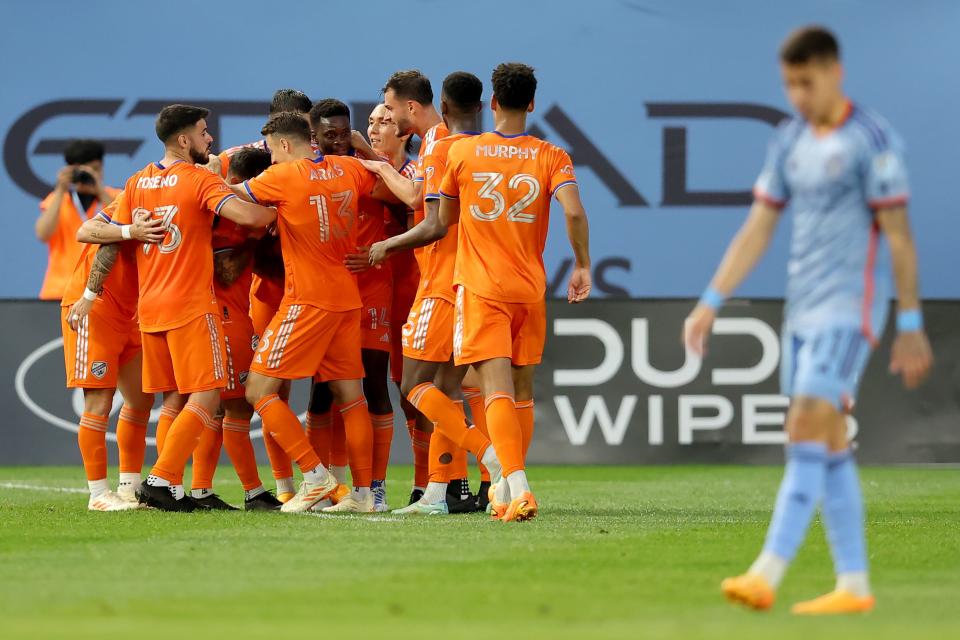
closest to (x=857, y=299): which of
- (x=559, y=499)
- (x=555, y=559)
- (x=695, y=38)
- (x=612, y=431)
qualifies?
(x=555, y=559)

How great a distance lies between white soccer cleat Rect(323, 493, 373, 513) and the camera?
28.3 ft

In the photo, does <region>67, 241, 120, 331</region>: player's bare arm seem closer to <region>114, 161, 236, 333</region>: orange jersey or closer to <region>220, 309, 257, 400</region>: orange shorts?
<region>114, 161, 236, 333</region>: orange jersey

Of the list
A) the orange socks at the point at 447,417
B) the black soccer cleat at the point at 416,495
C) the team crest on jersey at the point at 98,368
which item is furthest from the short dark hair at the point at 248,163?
the black soccer cleat at the point at 416,495

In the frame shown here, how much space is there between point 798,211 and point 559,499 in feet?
16.4

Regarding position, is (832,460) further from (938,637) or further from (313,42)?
(313,42)

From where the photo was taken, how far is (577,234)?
7.69 m

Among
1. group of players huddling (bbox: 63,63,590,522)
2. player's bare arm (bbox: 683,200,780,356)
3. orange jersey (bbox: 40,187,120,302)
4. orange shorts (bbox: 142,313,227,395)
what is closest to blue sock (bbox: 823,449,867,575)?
player's bare arm (bbox: 683,200,780,356)

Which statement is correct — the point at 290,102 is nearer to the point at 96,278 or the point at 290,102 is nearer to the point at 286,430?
the point at 96,278

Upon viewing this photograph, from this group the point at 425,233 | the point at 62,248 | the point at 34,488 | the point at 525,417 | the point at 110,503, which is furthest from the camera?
the point at 62,248

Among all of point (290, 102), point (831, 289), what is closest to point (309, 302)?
point (290, 102)

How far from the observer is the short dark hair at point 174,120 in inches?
340

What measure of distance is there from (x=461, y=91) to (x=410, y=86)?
0.59 m

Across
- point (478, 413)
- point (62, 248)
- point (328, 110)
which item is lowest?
point (478, 413)

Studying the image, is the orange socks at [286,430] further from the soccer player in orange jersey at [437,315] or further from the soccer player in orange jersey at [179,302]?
the soccer player in orange jersey at [437,315]
